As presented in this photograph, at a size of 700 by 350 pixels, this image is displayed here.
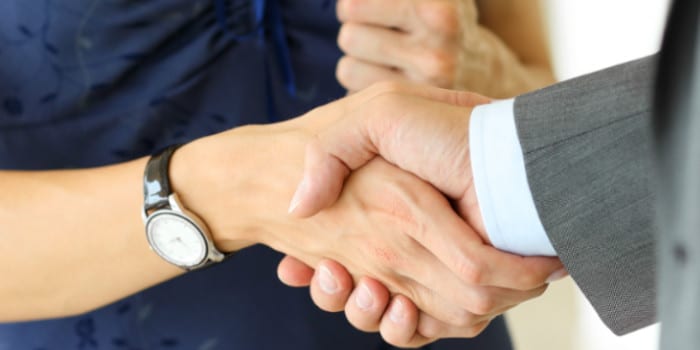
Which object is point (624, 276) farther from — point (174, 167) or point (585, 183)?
point (174, 167)

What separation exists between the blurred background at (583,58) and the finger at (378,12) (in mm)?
430

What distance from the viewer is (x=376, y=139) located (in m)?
0.67

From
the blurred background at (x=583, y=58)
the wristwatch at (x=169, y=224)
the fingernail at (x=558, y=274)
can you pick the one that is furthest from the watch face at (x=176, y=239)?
the blurred background at (x=583, y=58)

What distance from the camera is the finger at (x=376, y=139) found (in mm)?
645

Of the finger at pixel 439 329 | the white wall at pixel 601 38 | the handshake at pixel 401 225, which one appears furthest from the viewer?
the white wall at pixel 601 38

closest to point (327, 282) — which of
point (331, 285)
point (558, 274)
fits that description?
point (331, 285)

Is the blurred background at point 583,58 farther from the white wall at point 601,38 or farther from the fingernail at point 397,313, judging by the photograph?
the fingernail at point 397,313

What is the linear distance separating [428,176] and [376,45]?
22cm

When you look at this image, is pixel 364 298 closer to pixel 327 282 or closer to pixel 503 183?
pixel 327 282

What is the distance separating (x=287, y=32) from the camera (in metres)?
0.87

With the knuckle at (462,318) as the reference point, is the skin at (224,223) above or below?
above

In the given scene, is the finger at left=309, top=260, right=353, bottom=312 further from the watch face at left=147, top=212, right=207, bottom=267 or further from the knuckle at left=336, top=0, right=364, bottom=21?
the knuckle at left=336, top=0, right=364, bottom=21

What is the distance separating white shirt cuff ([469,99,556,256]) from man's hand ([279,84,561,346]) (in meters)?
0.02

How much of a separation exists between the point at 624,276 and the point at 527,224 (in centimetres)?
8
